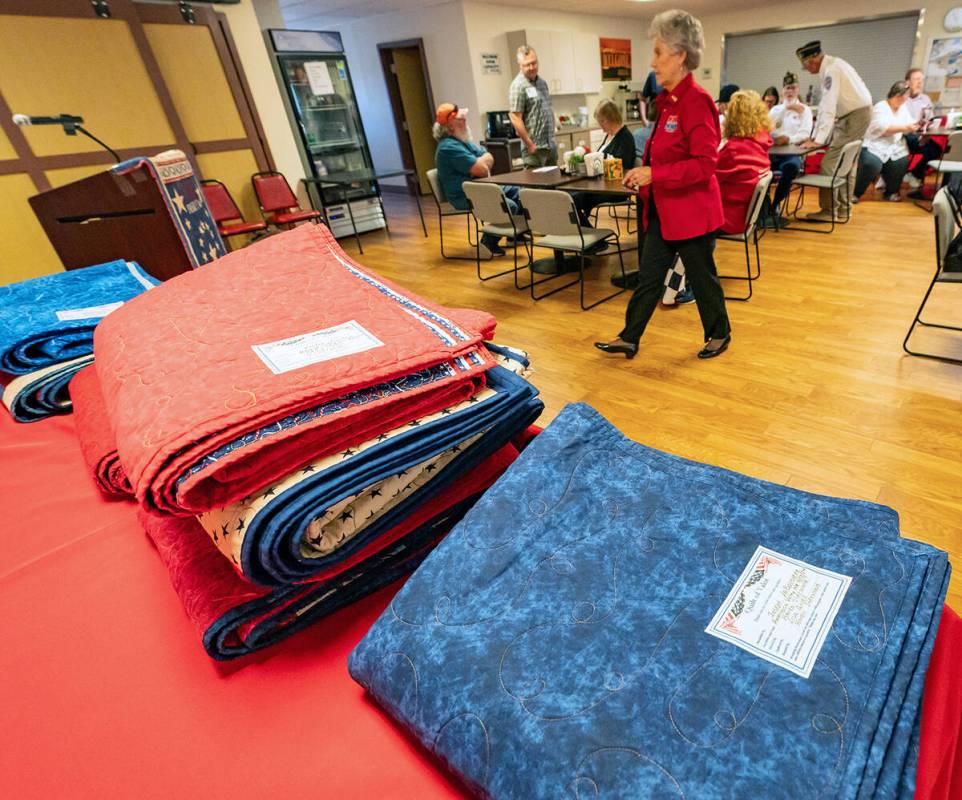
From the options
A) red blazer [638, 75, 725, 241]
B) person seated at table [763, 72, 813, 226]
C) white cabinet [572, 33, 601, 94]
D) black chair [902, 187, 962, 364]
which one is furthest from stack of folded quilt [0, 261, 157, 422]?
white cabinet [572, 33, 601, 94]

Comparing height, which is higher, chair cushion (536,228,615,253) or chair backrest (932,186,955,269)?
chair backrest (932,186,955,269)

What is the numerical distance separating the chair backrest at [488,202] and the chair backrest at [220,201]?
2.57 meters

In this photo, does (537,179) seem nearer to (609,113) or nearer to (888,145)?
(609,113)

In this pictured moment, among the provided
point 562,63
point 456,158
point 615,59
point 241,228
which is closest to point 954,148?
point 456,158

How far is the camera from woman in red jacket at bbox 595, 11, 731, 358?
2.06 meters

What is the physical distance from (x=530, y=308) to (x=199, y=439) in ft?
11.1

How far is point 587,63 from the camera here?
28.7ft

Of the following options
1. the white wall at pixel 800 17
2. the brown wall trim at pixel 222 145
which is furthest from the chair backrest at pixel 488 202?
the white wall at pixel 800 17

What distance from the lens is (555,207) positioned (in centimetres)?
314

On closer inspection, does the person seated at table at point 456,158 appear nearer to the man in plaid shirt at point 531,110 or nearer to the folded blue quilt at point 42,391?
the man in plaid shirt at point 531,110

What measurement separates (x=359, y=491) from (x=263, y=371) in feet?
0.52

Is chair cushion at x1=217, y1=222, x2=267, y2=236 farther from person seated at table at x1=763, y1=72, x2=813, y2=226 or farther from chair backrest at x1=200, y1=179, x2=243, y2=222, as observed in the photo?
person seated at table at x1=763, y1=72, x2=813, y2=226

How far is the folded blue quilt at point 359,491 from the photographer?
16.7 inches

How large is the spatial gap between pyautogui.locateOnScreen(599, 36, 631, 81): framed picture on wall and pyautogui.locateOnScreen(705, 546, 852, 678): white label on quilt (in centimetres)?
1097
